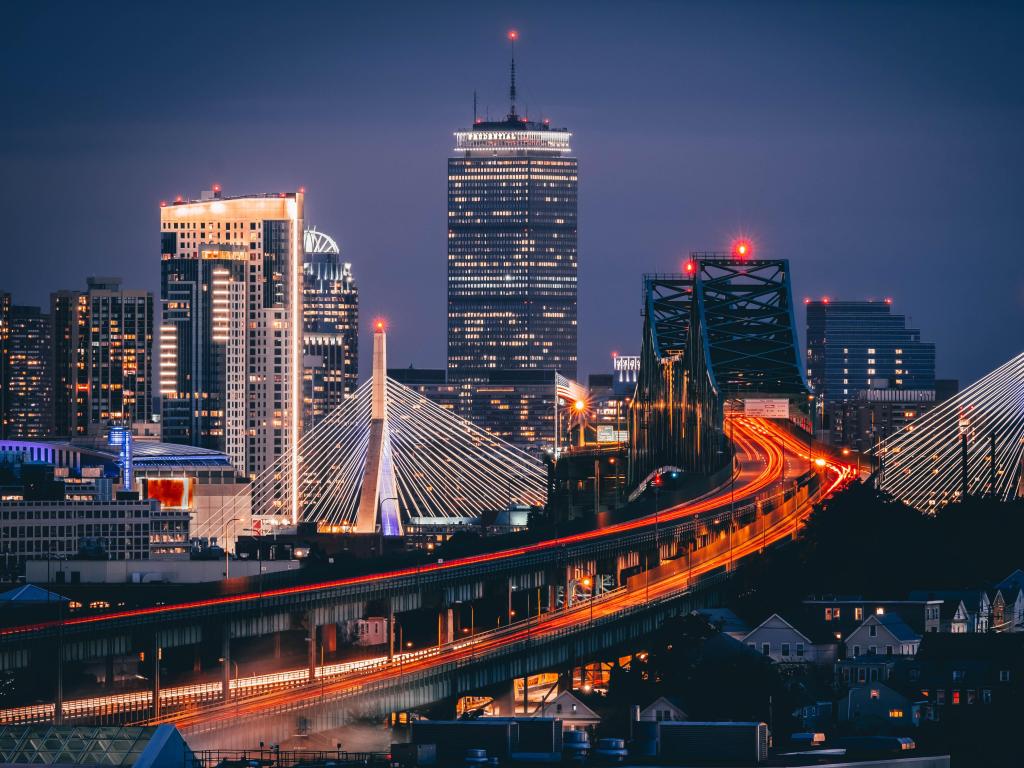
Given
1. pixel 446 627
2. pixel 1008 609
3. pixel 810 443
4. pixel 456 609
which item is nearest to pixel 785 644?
pixel 1008 609

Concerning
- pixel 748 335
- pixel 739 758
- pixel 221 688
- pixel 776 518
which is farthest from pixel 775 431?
pixel 739 758

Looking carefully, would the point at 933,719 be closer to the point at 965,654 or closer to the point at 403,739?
the point at 965,654

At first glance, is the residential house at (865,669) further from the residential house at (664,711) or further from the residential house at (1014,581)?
the residential house at (1014,581)

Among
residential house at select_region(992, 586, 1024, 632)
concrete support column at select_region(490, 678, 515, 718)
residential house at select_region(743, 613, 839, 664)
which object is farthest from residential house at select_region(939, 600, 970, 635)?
concrete support column at select_region(490, 678, 515, 718)

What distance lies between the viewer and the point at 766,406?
189m

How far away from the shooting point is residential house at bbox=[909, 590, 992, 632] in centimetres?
12688

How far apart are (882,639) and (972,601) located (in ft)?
45.8

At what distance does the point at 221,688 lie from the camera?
116500mm

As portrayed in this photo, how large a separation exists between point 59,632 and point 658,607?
2859 cm

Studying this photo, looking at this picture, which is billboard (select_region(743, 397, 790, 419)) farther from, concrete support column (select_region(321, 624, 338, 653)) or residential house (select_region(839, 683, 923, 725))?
residential house (select_region(839, 683, 923, 725))

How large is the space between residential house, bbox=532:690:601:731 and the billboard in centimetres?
8578

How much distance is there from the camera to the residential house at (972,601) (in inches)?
4995

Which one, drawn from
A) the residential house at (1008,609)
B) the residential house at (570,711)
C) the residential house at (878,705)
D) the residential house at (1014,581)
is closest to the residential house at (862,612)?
the residential house at (1008,609)

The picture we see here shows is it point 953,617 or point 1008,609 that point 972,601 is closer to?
point 1008,609
